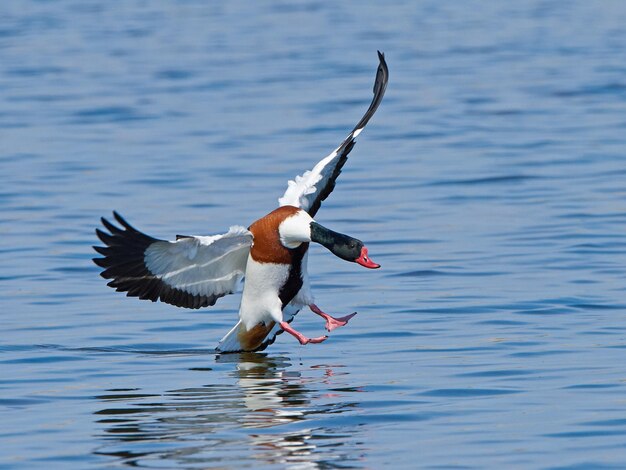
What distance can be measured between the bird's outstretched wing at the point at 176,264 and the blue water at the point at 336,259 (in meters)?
0.44

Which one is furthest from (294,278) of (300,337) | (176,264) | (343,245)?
(176,264)

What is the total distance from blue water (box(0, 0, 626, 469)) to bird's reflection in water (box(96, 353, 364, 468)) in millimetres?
21

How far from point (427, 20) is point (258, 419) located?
28.1m

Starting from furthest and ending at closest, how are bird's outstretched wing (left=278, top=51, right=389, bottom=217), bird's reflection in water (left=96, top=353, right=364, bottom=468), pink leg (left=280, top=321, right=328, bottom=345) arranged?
bird's outstretched wing (left=278, top=51, right=389, bottom=217)
pink leg (left=280, top=321, right=328, bottom=345)
bird's reflection in water (left=96, top=353, right=364, bottom=468)

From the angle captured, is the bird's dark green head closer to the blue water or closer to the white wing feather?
the white wing feather

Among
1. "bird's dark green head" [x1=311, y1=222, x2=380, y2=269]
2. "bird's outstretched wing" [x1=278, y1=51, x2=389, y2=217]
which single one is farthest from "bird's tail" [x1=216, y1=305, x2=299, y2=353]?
"bird's dark green head" [x1=311, y1=222, x2=380, y2=269]

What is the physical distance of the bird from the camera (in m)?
9.85

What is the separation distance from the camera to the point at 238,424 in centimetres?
830

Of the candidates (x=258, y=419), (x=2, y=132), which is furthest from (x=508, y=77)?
(x=258, y=419)

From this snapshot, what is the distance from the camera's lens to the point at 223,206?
1588cm

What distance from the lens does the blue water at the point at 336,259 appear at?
8117 mm

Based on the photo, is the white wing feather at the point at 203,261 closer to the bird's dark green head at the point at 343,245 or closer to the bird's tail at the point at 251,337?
the bird's tail at the point at 251,337

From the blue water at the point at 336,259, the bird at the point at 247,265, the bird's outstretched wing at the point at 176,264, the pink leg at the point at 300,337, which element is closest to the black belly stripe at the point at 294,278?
the bird at the point at 247,265

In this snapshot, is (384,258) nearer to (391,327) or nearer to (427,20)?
(391,327)
